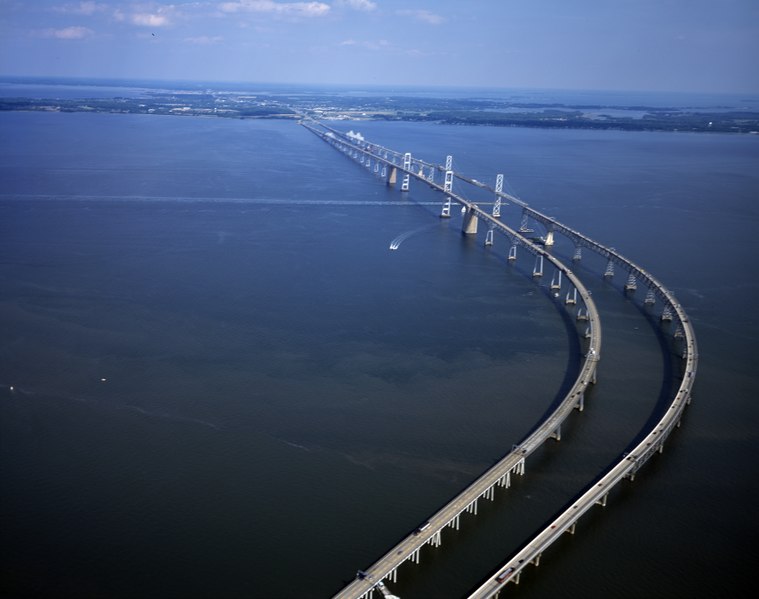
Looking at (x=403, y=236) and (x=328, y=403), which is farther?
(x=403, y=236)

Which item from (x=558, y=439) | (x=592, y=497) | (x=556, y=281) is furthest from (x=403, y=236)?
(x=592, y=497)

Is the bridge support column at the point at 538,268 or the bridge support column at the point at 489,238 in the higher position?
the bridge support column at the point at 489,238

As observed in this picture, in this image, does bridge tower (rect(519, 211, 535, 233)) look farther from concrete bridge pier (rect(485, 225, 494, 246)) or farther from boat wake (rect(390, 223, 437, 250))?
boat wake (rect(390, 223, 437, 250))

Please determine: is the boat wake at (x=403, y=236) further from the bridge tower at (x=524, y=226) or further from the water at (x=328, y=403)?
the bridge tower at (x=524, y=226)

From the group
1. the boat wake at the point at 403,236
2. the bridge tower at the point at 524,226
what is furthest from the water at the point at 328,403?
the bridge tower at the point at 524,226

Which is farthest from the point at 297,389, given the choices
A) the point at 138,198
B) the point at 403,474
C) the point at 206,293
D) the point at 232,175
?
the point at 232,175

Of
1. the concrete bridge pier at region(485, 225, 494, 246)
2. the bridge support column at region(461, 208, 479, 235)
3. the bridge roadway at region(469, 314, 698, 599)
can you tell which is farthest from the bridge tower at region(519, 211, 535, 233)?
the bridge roadway at region(469, 314, 698, 599)

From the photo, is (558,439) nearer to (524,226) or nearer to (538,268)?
(538,268)
